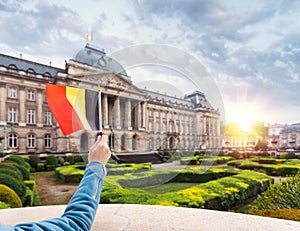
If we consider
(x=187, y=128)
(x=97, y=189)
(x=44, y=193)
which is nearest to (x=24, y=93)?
(x=44, y=193)

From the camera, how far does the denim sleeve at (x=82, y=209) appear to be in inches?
32.2

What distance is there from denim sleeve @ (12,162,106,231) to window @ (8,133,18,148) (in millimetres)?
27733

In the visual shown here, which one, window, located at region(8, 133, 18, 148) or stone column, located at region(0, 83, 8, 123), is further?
stone column, located at region(0, 83, 8, 123)

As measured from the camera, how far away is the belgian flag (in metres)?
1.84

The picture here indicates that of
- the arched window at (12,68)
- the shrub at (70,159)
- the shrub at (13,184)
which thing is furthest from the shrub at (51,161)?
the shrub at (13,184)

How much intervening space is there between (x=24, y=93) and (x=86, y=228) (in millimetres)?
29781

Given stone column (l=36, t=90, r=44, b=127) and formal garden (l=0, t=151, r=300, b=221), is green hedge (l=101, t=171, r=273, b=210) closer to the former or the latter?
formal garden (l=0, t=151, r=300, b=221)

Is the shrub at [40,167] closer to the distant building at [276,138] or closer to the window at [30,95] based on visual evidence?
the window at [30,95]

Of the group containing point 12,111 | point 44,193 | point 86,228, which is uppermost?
point 12,111

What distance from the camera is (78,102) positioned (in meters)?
2.02

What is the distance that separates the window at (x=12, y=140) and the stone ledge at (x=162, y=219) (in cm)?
2538

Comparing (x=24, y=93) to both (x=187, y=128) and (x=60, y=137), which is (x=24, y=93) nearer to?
(x=60, y=137)

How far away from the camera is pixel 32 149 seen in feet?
84.1

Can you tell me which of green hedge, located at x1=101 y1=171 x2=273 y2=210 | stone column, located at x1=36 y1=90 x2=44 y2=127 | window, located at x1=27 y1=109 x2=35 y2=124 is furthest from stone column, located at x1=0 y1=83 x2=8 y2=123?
green hedge, located at x1=101 y1=171 x2=273 y2=210
